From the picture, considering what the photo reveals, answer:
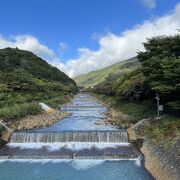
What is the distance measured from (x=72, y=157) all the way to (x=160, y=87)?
40.6 ft

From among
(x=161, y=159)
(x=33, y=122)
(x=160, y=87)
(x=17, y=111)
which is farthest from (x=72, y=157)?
(x=17, y=111)

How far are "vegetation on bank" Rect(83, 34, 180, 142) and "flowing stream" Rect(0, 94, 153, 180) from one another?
346 centimetres

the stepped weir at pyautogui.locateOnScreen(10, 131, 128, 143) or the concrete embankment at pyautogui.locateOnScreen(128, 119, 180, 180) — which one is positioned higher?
the stepped weir at pyautogui.locateOnScreen(10, 131, 128, 143)

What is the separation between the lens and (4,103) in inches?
2008

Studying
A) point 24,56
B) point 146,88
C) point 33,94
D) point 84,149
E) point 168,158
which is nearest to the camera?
point 168,158

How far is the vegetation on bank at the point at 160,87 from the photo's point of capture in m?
30.5

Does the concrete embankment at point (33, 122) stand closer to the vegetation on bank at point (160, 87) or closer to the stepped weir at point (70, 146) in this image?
the stepped weir at point (70, 146)

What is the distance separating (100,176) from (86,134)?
392 inches

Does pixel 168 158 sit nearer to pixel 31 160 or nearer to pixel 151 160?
pixel 151 160

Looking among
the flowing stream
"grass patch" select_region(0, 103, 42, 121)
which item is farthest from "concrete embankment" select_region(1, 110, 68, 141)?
the flowing stream

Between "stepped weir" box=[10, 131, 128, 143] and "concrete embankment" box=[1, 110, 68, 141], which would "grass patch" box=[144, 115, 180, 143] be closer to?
"stepped weir" box=[10, 131, 128, 143]

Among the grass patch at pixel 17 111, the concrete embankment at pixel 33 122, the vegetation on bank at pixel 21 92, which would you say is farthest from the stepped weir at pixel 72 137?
the grass patch at pixel 17 111

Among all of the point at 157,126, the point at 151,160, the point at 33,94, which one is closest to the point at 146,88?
the point at 157,126

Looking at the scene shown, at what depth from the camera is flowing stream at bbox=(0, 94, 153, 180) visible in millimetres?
25016
